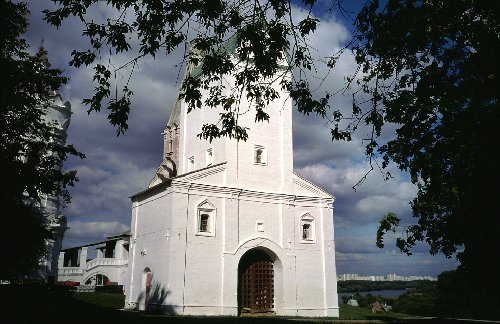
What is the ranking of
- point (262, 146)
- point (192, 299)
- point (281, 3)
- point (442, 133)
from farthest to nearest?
point (262, 146), point (192, 299), point (442, 133), point (281, 3)

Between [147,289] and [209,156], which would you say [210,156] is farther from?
[147,289]

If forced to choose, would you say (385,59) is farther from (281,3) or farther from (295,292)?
(295,292)

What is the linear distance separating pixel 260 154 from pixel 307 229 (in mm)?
5249

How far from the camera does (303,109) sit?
9000mm

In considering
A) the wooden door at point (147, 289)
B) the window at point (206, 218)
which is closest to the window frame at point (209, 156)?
the window at point (206, 218)

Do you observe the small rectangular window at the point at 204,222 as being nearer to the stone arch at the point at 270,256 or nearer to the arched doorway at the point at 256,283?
the stone arch at the point at 270,256

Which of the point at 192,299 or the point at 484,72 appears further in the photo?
the point at 192,299

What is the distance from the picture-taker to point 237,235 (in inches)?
902

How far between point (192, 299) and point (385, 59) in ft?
→ 52.8

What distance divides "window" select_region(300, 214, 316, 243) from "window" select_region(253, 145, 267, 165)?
4043 mm

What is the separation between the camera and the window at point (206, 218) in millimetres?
22420

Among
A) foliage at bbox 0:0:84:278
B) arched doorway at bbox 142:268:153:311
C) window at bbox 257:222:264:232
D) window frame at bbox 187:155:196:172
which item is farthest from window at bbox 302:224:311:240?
foliage at bbox 0:0:84:278

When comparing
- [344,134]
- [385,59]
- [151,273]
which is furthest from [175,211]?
[385,59]

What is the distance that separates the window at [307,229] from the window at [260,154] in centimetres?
404
